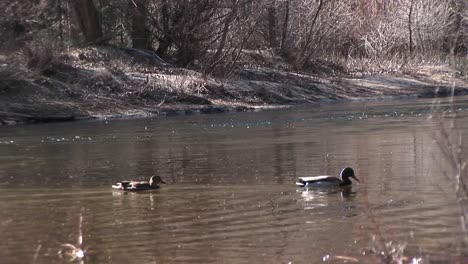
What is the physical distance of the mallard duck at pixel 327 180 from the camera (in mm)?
13852

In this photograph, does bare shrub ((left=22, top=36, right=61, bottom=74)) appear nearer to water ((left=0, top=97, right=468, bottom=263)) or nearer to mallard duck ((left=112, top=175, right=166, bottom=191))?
water ((left=0, top=97, right=468, bottom=263))

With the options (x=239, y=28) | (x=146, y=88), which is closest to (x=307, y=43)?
(x=239, y=28)

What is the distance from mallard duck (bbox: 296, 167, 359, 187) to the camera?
1385cm

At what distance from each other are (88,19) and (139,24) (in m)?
2.29

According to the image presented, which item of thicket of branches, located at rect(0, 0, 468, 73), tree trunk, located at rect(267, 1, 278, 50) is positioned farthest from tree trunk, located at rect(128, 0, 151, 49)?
tree trunk, located at rect(267, 1, 278, 50)

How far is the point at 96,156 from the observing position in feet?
65.8

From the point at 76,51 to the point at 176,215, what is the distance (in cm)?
2760

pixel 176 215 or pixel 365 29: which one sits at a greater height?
pixel 365 29

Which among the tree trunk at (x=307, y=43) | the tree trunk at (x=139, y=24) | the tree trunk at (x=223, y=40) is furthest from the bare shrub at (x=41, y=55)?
the tree trunk at (x=307, y=43)

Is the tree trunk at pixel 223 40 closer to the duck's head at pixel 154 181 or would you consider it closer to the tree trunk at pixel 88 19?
the tree trunk at pixel 88 19

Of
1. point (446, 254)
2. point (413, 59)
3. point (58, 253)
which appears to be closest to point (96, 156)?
point (58, 253)

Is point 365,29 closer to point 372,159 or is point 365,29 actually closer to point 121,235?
point 372,159

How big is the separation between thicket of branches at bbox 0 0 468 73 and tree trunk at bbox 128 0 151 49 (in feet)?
0.14

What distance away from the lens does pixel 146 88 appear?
35656 millimetres
